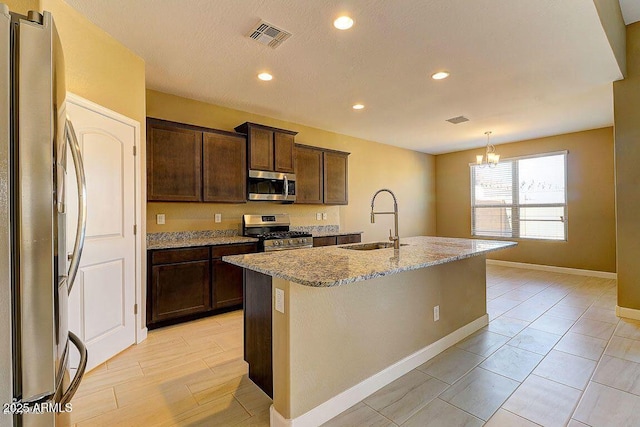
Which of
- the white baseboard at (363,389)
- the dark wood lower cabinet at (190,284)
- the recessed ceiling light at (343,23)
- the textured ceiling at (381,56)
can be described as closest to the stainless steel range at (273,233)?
the dark wood lower cabinet at (190,284)

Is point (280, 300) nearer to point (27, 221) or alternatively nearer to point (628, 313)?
point (27, 221)

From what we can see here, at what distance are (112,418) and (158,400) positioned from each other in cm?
25

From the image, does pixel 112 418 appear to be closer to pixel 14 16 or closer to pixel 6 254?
pixel 6 254

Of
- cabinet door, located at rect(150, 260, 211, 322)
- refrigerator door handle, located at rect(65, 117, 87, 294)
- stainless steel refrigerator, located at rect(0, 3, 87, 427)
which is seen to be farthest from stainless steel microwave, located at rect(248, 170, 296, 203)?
stainless steel refrigerator, located at rect(0, 3, 87, 427)

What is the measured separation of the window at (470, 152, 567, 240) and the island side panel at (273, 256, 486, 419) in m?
4.63

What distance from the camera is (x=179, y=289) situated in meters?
3.20

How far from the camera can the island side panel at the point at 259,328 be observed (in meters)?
1.89

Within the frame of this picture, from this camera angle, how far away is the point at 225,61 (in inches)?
113

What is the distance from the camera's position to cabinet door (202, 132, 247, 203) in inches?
144

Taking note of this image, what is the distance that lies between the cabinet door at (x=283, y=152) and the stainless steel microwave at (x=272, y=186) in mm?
105

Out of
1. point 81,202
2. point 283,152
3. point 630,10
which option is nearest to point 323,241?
point 283,152

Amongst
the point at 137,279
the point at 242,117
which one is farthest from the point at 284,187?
the point at 137,279

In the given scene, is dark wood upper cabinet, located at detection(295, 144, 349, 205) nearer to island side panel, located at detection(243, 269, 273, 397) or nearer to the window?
island side panel, located at detection(243, 269, 273, 397)

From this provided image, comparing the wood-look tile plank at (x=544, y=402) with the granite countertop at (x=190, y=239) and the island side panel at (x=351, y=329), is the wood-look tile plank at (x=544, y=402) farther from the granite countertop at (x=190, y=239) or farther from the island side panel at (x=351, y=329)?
the granite countertop at (x=190, y=239)
